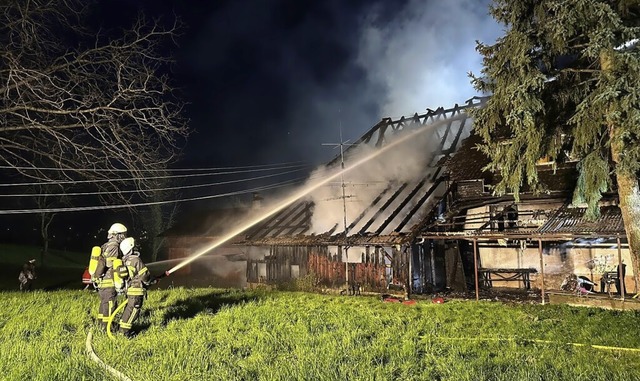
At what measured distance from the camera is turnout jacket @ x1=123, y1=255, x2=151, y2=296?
874 cm

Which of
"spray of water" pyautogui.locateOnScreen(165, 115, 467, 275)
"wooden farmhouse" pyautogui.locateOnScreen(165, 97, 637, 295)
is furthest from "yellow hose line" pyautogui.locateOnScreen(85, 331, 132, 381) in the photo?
"spray of water" pyautogui.locateOnScreen(165, 115, 467, 275)

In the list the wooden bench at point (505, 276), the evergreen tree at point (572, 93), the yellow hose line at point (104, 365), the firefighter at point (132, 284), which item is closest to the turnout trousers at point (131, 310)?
the firefighter at point (132, 284)

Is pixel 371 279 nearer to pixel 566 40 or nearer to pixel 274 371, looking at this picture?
pixel 566 40

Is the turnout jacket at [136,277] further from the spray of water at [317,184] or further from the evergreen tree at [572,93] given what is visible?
the spray of water at [317,184]

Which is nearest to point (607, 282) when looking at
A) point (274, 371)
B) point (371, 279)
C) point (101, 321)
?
point (371, 279)

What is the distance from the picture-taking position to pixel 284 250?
22.8m

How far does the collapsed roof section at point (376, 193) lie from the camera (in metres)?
21.0

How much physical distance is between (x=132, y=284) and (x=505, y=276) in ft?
57.6

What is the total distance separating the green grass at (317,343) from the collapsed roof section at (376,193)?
799 centimetres

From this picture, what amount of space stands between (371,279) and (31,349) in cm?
1449

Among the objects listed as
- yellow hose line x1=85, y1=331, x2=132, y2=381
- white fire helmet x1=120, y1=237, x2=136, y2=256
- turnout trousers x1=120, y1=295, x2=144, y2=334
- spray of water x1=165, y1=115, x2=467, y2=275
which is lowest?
yellow hose line x1=85, y1=331, x2=132, y2=381

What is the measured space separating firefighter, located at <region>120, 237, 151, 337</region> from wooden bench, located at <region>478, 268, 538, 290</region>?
16.7 meters

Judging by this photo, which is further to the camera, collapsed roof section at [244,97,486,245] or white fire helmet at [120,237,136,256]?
collapsed roof section at [244,97,486,245]

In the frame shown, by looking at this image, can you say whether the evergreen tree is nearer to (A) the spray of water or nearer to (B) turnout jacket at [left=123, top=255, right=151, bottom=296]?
(B) turnout jacket at [left=123, top=255, right=151, bottom=296]
